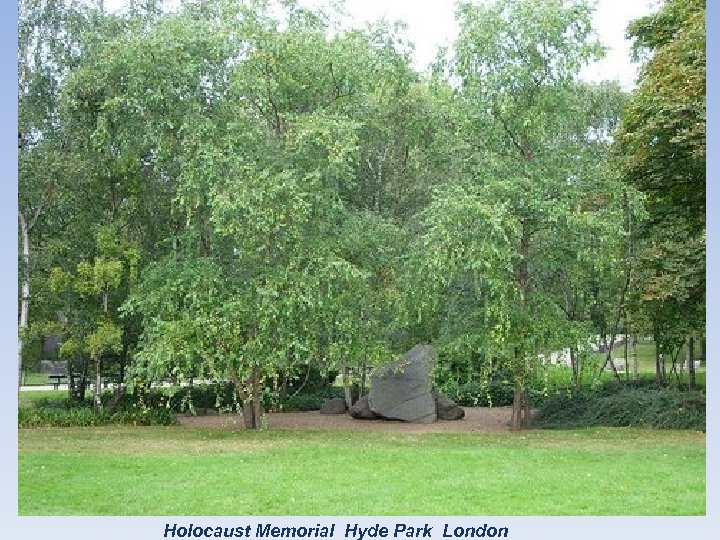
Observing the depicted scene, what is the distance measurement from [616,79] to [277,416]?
19909 mm

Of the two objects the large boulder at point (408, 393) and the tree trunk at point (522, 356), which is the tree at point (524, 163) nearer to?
the tree trunk at point (522, 356)

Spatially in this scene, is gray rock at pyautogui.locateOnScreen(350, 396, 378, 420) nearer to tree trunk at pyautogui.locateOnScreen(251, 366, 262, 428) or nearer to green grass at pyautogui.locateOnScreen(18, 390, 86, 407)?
tree trunk at pyautogui.locateOnScreen(251, 366, 262, 428)

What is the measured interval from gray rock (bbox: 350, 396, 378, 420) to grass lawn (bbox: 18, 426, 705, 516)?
3785mm

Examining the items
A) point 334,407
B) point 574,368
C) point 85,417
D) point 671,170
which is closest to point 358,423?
point 334,407

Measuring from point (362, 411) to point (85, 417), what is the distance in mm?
6313

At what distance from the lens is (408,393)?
1995 cm

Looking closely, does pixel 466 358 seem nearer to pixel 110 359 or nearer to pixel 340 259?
pixel 340 259

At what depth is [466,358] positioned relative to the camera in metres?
16.6

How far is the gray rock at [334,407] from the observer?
2245 centimetres

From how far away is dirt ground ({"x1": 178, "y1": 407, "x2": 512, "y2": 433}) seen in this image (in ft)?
61.1

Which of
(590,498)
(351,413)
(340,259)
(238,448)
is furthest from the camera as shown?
(351,413)

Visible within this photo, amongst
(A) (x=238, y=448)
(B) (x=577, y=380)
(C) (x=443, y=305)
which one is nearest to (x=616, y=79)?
(B) (x=577, y=380)

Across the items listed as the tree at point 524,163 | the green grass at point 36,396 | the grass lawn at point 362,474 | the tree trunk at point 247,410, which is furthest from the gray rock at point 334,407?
the green grass at point 36,396

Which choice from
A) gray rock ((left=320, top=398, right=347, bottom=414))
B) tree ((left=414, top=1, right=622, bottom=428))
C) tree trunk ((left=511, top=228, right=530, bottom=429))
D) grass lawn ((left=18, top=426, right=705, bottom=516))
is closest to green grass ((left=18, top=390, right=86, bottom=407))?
grass lawn ((left=18, top=426, right=705, bottom=516))
